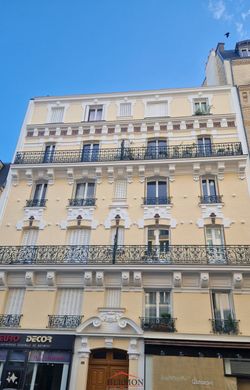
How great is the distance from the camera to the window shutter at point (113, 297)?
36.0 ft

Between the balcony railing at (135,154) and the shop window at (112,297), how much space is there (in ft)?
18.8

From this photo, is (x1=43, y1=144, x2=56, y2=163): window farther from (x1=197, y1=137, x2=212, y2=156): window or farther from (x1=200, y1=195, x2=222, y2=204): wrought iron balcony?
(x1=200, y1=195, x2=222, y2=204): wrought iron balcony

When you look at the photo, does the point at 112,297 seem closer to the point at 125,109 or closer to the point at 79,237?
the point at 79,237

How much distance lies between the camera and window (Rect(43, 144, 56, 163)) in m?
14.8

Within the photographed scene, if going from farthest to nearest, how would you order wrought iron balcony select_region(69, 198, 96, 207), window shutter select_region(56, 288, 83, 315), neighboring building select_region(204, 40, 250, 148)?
neighboring building select_region(204, 40, 250, 148) < wrought iron balcony select_region(69, 198, 96, 207) < window shutter select_region(56, 288, 83, 315)

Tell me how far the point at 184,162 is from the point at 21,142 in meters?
8.03

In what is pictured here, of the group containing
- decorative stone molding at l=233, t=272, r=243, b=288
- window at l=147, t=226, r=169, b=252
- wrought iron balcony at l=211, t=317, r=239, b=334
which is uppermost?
window at l=147, t=226, r=169, b=252

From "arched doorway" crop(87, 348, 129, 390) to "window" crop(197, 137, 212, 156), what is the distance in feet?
28.2

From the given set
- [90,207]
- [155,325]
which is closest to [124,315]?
[155,325]

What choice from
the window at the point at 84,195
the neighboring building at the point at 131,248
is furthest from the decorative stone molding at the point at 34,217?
the window at the point at 84,195

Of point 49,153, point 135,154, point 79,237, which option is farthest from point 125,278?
point 49,153

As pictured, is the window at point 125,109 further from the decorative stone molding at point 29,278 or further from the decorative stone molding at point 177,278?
the decorative stone molding at point 29,278

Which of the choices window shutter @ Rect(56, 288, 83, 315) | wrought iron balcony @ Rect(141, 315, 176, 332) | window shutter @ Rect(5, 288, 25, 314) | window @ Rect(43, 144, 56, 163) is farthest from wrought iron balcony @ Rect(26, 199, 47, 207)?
wrought iron balcony @ Rect(141, 315, 176, 332)

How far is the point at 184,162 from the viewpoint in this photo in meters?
13.5
